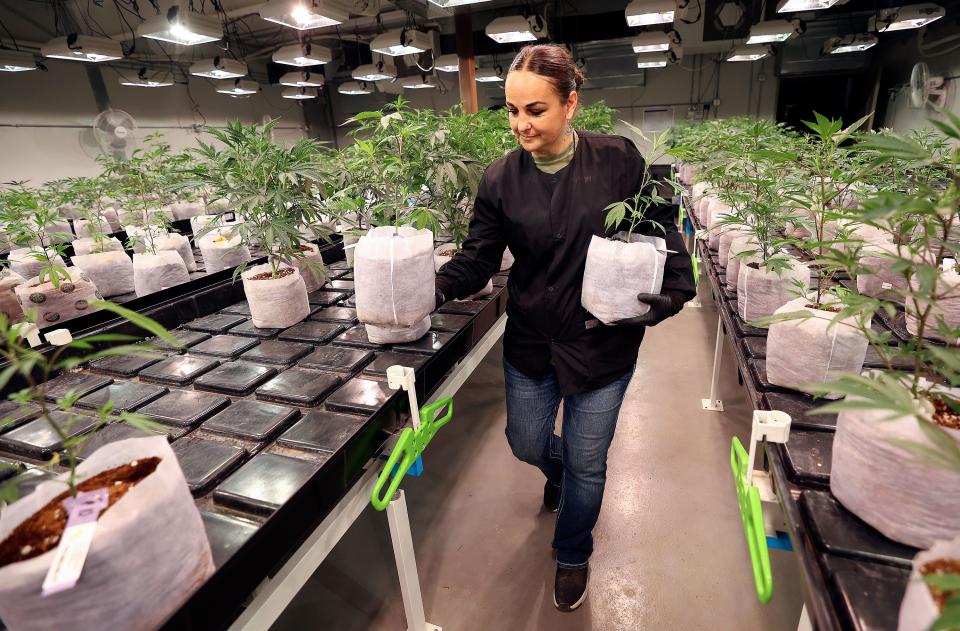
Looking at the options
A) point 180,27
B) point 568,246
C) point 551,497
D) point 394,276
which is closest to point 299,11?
point 180,27

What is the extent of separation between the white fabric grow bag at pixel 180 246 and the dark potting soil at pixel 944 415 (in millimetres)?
2855

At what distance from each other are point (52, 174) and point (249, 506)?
27.6 ft

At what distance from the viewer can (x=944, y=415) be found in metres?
0.72

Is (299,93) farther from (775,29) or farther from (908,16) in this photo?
(908,16)

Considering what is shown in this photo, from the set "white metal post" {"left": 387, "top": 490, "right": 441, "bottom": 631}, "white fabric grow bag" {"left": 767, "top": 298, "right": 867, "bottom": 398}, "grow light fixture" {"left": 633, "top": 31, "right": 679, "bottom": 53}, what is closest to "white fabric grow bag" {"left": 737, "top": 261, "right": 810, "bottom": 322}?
"white fabric grow bag" {"left": 767, "top": 298, "right": 867, "bottom": 398}

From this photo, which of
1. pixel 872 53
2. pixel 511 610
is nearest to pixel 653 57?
pixel 872 53

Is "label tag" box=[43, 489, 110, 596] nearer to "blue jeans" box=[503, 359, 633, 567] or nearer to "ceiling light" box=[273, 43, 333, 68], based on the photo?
"blue jeans" box=[503, 359, 633, 567]

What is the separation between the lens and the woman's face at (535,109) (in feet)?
3.50

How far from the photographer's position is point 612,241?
113 cm

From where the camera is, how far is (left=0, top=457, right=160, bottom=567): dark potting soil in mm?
609

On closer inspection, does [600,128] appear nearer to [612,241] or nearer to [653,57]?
[612,241]

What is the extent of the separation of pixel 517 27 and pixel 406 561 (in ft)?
17.1

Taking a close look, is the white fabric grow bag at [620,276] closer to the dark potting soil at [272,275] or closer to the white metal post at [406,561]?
the white metal post at [406,561]

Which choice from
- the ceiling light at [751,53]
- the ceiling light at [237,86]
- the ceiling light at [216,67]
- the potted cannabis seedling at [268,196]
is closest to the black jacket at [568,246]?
the potted cannabis seedling at [268,196]
